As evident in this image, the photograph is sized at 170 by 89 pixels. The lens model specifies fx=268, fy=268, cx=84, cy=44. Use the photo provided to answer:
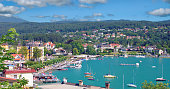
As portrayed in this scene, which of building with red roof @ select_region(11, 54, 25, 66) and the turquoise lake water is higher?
building with red roof @ select_region(11, 54, 25, 66)

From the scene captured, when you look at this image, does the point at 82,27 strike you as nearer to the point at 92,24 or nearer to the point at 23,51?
the point at 92,24

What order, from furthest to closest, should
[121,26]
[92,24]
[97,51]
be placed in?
[92,24] → [121,26] → [97,51]

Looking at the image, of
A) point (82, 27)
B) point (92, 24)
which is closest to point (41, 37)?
point (82, 27)

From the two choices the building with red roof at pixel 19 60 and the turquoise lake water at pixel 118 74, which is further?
the building with red roof at pixel 19 60

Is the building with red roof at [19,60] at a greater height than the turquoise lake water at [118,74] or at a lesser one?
greater

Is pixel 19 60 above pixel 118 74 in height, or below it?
above

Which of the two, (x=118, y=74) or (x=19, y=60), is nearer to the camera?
(x=118, y=74)

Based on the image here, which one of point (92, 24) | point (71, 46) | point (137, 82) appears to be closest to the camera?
point (137, 82)

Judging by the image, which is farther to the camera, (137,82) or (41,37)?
(41,37)

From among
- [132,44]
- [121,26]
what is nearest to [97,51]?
[132,44]

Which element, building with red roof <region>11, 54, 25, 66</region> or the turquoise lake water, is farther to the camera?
building with red roof <region>11, 54, 25, 66</region>
